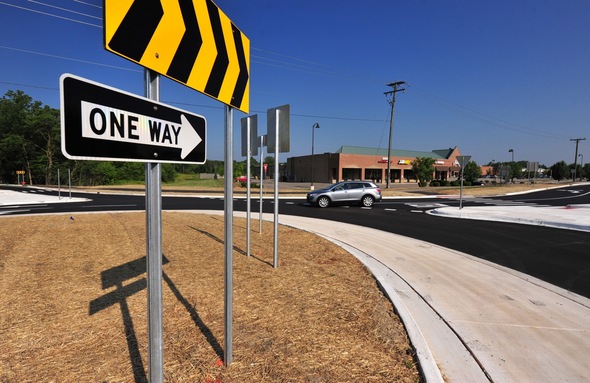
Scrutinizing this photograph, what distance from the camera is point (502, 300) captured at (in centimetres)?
405

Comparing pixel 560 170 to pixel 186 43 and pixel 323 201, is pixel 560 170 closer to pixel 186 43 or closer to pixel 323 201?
pixel 323 201

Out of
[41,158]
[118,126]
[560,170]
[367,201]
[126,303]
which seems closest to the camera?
[118,126]

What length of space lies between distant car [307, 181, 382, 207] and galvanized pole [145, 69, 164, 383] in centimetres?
1514

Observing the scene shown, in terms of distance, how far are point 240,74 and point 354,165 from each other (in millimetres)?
56774

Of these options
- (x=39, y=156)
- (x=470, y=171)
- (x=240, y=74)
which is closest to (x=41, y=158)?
(x=39, y=156)

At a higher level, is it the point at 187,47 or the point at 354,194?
the point at 187,47

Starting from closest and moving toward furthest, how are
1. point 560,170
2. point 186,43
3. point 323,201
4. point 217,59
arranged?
point 186,43 < point 217,59 < point 323,201 < point 560,170

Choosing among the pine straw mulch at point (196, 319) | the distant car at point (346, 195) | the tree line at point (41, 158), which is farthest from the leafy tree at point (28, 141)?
the pine straw mulch at point (196, 319)

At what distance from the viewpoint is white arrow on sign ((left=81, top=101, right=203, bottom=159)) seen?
1164 mm

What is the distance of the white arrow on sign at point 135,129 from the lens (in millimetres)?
1164

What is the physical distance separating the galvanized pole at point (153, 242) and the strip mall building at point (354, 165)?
52.0m

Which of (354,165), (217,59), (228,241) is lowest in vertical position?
(228,241)

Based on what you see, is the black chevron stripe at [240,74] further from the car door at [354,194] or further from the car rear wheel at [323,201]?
the car door at [354,194]

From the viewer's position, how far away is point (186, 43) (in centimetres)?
174
